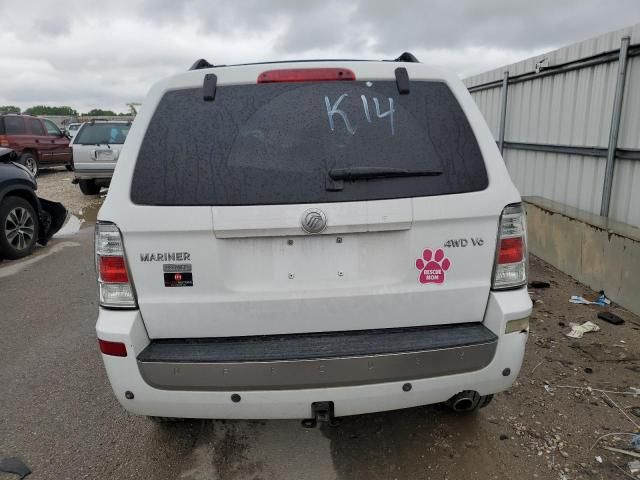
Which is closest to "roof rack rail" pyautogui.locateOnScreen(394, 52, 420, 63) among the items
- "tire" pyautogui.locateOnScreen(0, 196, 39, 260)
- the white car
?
the white car

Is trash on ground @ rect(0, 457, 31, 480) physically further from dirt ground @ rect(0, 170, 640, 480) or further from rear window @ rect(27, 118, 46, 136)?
rear window @ rect(27, 118, 46, 136)

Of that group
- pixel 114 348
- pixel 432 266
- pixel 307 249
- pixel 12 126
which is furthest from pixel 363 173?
pixel 12 126

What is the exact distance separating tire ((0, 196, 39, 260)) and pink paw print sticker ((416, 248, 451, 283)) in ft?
22.0

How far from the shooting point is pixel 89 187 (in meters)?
13.2

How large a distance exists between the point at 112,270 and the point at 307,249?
89 centimetres

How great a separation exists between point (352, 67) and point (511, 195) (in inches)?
37.8

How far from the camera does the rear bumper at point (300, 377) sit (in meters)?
2.13

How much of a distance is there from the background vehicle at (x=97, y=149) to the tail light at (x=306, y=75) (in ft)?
35.7

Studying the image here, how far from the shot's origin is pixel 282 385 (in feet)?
7.02

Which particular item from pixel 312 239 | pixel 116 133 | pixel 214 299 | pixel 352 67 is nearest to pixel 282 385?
pixel 214 299

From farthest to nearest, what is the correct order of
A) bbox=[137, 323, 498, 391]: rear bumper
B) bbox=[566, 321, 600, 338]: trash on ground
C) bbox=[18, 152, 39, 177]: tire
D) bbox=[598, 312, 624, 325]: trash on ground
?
bbox=[18, 152, 39, 177]: tire < bbox=[598, 312, 624, 325]: trash on ground < bbox=[566, 321, 600, 338]: trash on ground < bbox=[137, 323, 498, 391]: rear bumper

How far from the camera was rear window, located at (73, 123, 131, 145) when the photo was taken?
1241 centimetres

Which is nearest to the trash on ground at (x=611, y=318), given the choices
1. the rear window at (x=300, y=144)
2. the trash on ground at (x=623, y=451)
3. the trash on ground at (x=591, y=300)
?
the trash on ground at (x=591, y=300)

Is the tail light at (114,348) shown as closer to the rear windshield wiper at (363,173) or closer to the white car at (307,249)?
the white car at (307,249)
